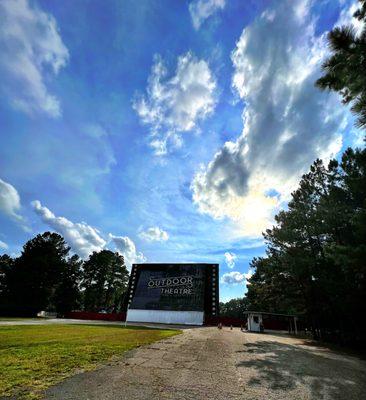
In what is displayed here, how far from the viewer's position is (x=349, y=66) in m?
7.55

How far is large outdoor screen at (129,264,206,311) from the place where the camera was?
44.6 meters

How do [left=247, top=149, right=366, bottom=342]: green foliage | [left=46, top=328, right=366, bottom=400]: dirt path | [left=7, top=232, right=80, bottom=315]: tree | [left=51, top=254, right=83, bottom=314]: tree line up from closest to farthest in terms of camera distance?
[left=46, top=328, right=366, bottom=400]: dirt path, [left=247, top=149, right=366, bottom=342]: green foliage, [left=7, top=232, right=80, bottom=315]: tree, [left=51, top=254, right=83, bottom=314]: tree

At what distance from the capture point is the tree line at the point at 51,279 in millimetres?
50594

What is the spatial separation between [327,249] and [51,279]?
172ft

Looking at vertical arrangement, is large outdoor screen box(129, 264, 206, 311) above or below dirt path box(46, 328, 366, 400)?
above

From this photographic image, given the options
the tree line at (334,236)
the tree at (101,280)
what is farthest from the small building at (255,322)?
the tree at (101,280)

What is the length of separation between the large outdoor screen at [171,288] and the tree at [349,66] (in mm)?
40421

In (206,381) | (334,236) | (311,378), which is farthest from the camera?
(334,236)

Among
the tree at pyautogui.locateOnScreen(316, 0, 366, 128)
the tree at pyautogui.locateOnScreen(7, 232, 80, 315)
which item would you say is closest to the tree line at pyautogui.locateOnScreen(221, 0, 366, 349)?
the tree at pyautogui.locateOnScreen(316, 0, 366, 128)

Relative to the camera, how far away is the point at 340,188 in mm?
19875

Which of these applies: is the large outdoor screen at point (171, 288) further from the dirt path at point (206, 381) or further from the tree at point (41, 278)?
the dirt path at point (206, 381)

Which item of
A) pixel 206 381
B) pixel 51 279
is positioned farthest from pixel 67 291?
pixel 206 381

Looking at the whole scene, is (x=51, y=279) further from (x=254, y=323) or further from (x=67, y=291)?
(x=254, y=323)

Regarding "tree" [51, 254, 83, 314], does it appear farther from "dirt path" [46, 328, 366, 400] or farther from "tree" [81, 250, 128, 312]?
"dirt path" [46, 328, 366, 400]
